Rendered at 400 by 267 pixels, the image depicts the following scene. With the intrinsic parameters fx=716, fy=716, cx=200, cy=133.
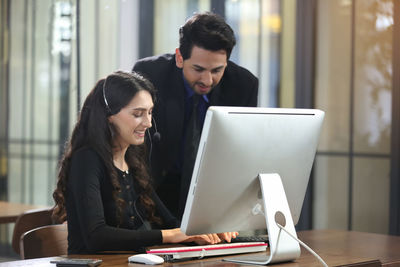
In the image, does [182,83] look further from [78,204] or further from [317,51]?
[317,51]

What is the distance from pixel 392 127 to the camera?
13.7 feet

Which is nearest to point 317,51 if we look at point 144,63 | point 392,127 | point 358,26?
point 358,26

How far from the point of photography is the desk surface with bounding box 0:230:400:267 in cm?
199

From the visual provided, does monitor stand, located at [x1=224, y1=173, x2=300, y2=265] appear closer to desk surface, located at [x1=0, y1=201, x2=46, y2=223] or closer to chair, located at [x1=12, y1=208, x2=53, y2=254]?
chair, located at [x1=12, y1=208, x2=53, y2=254]

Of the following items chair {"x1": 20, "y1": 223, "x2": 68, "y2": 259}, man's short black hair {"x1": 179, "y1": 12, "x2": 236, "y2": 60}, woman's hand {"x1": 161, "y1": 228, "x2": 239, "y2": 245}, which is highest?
man's short black hair {"x1": 179, "y1": 12, "x2": 236, "y2": 60}

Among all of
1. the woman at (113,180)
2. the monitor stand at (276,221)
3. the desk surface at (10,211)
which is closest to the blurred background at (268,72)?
the desk surface at (10,211)

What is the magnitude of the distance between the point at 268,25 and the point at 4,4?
1974 mm

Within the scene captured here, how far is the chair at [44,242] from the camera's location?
2391mm

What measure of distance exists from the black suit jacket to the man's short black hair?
187 mm

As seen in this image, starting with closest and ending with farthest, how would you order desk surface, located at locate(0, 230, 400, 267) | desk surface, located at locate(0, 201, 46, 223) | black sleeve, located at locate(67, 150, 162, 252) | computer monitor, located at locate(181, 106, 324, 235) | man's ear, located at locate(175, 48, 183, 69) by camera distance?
computer monitor, located at locate(181, 106, 324, 235) < desk surface, located at locate(0, 230, 400, 267) < black sleeve, located at locate(67, 150, 162, 252) < man's ear, located at locate(175, 48, 183, 69) < desk surface, located at locate(0, 201, 46, 223)

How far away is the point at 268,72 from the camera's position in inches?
189

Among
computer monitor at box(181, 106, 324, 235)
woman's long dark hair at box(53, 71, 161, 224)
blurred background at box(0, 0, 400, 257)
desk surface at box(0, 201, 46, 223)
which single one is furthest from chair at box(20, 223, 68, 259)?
blurred background at box(0, 0, 400, 257)

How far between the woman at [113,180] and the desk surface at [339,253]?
0.12m

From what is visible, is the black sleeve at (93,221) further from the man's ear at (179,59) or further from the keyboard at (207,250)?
the man's ear at (179,59)
